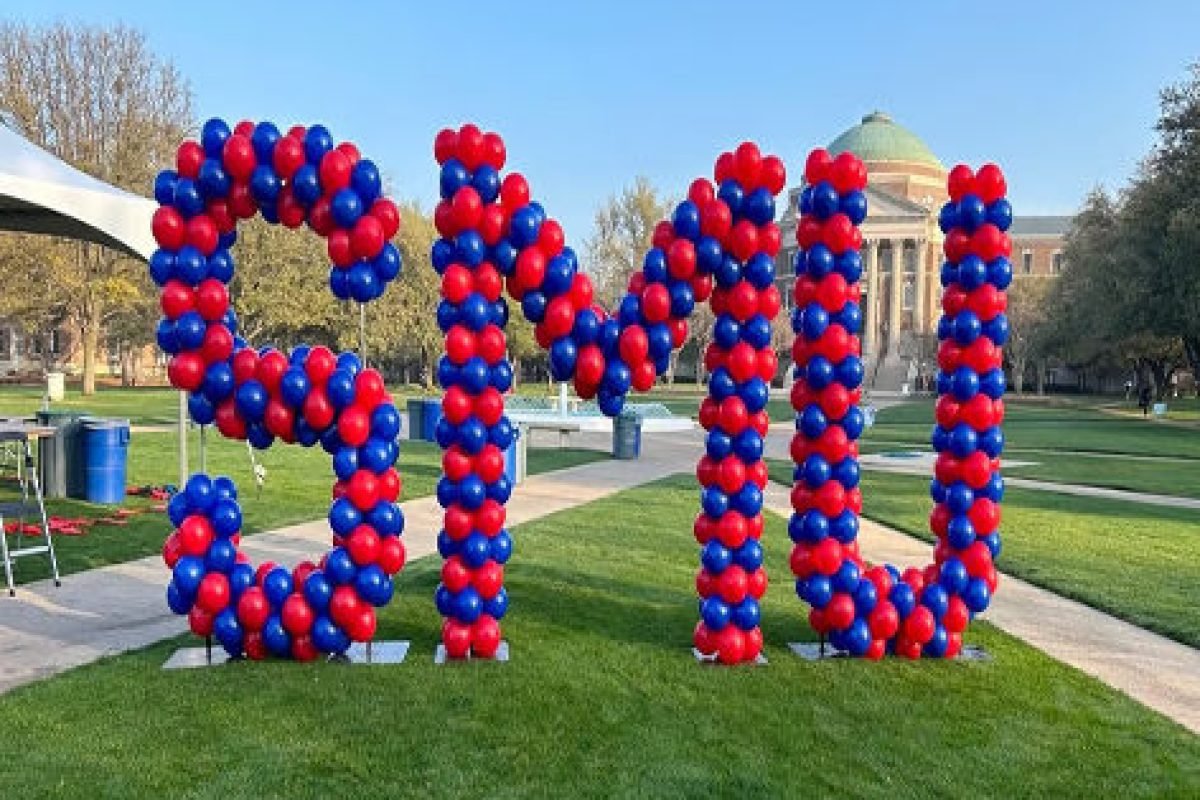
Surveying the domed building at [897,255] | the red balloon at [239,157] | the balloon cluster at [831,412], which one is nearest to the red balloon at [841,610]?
the balloon cluster at [831,412]

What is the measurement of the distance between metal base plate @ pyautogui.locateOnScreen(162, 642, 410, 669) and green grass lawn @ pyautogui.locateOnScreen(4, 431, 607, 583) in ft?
8.89

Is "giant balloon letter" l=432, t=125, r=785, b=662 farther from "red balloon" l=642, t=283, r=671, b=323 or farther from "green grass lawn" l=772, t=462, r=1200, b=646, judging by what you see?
"green grass lawn" l=772, t=462, r=1200, b=646

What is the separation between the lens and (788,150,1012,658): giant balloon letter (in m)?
6.05

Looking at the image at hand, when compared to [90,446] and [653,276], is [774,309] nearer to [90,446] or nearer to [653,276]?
[653,276]

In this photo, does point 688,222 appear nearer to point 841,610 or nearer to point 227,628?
point 841,610

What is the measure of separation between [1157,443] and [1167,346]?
→ 24.6m

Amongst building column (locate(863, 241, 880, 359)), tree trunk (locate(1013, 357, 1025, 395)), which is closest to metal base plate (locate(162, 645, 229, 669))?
tree trunk (locate(1013, 357, 1025, 395))

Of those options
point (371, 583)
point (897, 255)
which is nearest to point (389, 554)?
point (371, 583)

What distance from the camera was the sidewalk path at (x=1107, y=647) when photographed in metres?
5.76

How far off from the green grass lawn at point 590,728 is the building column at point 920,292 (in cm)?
8111

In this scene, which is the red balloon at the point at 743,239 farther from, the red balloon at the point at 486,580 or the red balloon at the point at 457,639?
the red balloon at the point at 457,639

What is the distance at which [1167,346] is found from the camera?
4772cm

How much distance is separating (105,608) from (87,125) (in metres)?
33.5

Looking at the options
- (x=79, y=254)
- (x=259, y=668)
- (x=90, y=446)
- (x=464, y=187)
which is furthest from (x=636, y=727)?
(x=79, y=254)
